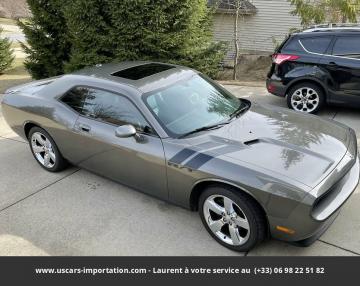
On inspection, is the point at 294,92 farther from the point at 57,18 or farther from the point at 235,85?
the point at 57,18

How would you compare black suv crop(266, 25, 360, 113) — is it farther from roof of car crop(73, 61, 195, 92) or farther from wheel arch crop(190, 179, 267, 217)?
wheel arch crop(190, 179, 267, 217)

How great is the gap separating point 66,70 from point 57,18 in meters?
1.75

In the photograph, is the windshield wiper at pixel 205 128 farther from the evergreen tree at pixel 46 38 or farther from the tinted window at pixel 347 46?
the evergreen tree at pixel 46 38

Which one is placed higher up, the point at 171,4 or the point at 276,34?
the point at 171,4

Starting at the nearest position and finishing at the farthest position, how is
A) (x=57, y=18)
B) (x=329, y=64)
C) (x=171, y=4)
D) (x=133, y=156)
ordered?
(x=133, y=156) → (x=329, y=64) → (x=171, y=4) → (x=57, y=18)

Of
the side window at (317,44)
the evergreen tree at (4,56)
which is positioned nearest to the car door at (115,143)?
the side window at (317,44)

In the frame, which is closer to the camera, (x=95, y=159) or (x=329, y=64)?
(x=95, y=159)

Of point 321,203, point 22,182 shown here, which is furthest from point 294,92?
point 22,182

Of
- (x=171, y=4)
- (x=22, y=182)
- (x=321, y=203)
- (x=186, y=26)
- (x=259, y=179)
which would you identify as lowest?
(x=22, y=182)

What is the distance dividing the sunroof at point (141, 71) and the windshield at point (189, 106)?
43cm

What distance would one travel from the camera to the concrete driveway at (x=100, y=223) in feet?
11.4

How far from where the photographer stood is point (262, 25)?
17.3 meters

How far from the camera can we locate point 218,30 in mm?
18125

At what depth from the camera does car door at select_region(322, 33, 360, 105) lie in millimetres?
6164
